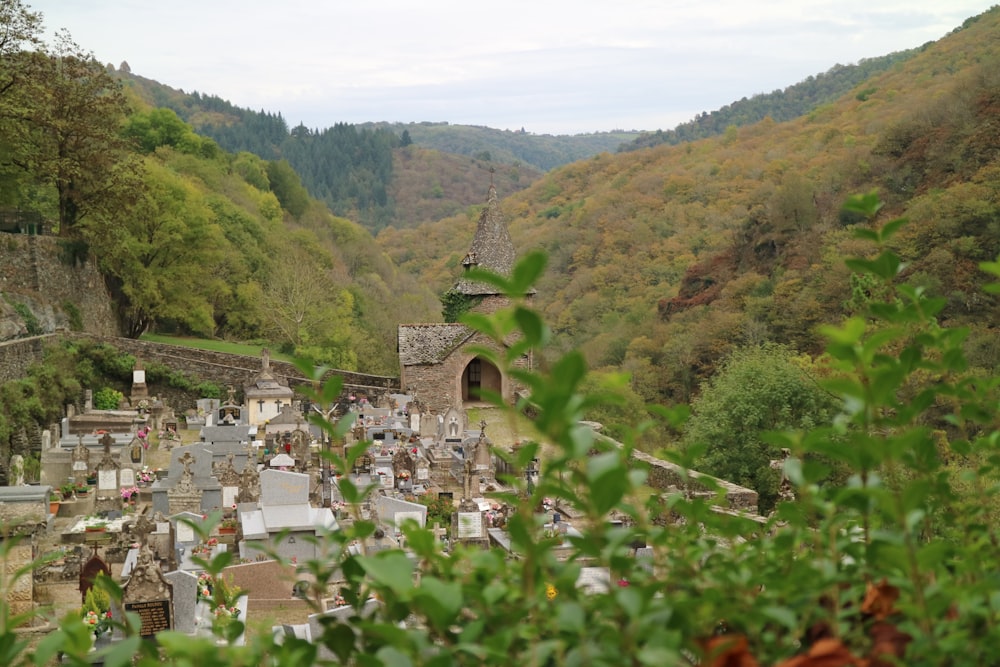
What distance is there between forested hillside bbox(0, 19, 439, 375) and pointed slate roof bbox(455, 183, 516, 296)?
4953mm

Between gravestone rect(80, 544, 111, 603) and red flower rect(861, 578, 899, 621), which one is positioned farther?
gravestone rect(80, 544, 111, 603)

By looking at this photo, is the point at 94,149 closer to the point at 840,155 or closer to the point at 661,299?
the point at 661,299

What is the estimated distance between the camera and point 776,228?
38094 millimetres

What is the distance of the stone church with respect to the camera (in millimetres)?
27359

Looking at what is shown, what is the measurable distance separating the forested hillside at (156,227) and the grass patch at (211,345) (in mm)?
618

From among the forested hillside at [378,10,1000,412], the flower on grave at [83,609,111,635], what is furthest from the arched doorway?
the flower on grave at [83,609,111,635]

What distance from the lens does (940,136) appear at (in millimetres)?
33062

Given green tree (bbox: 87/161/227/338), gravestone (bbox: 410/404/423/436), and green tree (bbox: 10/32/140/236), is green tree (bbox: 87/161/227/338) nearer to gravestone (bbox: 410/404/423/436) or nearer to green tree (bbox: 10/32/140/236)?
green tree (bbox: 10/32/140/236)

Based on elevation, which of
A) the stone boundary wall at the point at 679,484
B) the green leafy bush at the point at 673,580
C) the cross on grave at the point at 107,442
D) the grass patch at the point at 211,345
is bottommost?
the stone boundary wall at the point at 679,484

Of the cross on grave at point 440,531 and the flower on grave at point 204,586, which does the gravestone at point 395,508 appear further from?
the flower on grave at point 204,586

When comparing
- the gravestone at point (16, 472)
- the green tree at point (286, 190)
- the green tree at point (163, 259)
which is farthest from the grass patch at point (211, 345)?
the green tree at point (286, 190)

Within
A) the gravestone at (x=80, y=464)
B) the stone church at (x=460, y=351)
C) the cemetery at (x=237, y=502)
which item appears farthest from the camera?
the stone church at (x=460, y=351)

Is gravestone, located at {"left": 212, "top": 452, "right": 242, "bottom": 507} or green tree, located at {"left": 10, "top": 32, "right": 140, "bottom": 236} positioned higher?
green tree, located at {"left": 10, "top": 32, "right": 140, "bottom": 236}

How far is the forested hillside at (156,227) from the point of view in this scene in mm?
24922
